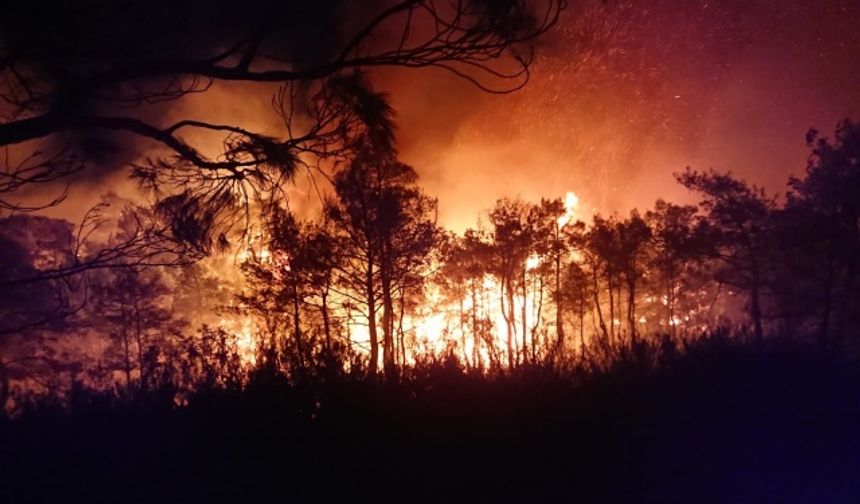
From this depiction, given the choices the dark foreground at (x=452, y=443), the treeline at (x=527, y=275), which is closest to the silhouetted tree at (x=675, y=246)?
the treeline at (x=527, y=275)

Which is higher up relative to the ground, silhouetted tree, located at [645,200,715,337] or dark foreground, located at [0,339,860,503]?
silhouetted tree, located at [645,200,715,337]

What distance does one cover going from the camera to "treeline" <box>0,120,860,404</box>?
256 inches

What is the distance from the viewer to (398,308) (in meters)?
22.9

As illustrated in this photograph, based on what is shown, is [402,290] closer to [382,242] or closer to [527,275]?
[382,242]

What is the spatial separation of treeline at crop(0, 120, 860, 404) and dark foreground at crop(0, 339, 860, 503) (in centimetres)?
59

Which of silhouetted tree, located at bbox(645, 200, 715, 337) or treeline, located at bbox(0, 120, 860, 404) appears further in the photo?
silhouetted tree, located at bbox(645, 200, 715, 337)

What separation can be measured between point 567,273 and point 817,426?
1211 inches

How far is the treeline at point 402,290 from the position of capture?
6504mm

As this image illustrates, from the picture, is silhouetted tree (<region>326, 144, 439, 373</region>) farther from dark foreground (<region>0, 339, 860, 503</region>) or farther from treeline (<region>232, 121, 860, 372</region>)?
dark foreground (<region>0, 339, 860, 503</region>)

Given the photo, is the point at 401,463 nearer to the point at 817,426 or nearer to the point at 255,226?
the point at 255,226

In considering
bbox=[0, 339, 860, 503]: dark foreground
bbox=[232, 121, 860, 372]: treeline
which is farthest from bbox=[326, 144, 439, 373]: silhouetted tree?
bbox=[0, 339, 860, 503]: dark foreground

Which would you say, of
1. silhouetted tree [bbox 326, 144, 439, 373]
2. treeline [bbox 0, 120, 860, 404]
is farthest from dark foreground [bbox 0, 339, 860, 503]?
silhouetted tree [bbox 326, 144, 439, 373]

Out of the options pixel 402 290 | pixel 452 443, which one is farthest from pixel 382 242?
pixel 452 443

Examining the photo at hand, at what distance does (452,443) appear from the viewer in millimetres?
4676
